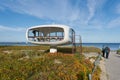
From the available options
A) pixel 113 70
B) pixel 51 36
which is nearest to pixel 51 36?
pixel 51 36

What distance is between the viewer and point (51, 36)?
75.9ft

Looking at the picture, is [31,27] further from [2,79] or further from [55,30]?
[2,79]

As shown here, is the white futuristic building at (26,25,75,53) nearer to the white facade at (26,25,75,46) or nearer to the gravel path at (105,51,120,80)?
the white facade at (26,25,75,46)

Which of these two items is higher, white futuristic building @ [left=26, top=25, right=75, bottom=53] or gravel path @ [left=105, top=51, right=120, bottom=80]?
white futuristic building @ [left=26, top=25, right=75, bottom=53]

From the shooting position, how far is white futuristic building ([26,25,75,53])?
67.6 feet

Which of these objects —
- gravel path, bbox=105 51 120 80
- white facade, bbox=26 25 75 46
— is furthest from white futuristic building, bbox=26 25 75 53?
gravel path, bbox=105 51 120 80

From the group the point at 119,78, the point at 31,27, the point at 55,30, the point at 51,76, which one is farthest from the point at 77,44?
the point at 51,76

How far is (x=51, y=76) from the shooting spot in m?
8.60

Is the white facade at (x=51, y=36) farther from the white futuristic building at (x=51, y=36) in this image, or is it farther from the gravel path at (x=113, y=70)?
the gravel path at (x=113, y=70)

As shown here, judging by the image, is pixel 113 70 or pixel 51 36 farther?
pixel 51 36

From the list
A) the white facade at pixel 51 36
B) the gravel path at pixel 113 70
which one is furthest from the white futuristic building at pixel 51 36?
the gravel path at pixel 113 70

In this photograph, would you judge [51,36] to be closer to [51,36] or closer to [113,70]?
[51,36]

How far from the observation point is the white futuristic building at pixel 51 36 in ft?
67.6

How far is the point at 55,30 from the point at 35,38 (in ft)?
9.82
